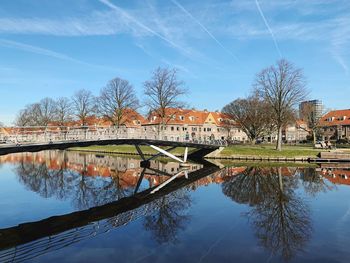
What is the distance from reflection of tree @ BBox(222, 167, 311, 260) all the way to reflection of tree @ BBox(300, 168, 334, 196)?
100 centimetres

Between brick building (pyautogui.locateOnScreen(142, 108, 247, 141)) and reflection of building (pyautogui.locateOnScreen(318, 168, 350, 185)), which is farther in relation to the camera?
brick building (pyautogui.locateOnScreen(142, 108, 247, 141))

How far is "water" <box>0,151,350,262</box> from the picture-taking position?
12.0 meters

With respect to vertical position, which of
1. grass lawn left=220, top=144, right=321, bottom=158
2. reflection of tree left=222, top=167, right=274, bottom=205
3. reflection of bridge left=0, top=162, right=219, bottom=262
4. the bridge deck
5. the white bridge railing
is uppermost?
the white bridge railing

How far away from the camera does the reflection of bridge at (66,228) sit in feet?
41.3

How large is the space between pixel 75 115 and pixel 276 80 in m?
48.4

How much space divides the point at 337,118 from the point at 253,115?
37298 millimetres

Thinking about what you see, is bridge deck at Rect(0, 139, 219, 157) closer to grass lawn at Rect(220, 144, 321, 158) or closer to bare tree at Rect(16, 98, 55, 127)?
grass lawn at Rect(220, 144, 321, 158)

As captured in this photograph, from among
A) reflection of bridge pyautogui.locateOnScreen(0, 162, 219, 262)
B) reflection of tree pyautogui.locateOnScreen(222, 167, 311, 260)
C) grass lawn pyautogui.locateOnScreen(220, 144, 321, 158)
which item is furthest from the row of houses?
reflection of bridge pyautogui.locateOnScreen(0, 162, 219, 262)

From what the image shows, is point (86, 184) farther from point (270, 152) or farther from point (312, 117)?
point (312, 117)

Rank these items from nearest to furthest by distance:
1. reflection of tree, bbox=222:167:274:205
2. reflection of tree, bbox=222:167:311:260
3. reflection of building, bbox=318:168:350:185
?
reflection of tree, bbox=222:167:311:260, reflection of tree, bbox=222:167:274:205, reflection of building, bbox=318:168:350:185

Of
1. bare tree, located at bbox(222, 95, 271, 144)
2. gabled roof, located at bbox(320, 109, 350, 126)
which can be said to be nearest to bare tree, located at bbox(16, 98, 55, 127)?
bare tree, located at bbox(222, 95, 271, 144)

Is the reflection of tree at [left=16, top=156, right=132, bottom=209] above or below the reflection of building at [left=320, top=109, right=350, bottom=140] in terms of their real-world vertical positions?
below

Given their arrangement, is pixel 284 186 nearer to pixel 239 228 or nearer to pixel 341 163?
pixel 239 228

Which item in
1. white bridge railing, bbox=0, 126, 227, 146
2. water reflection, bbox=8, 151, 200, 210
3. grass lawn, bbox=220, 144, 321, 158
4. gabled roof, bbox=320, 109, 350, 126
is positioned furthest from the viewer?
Result: gabled roof, bbox=320, 109, 350, 126
